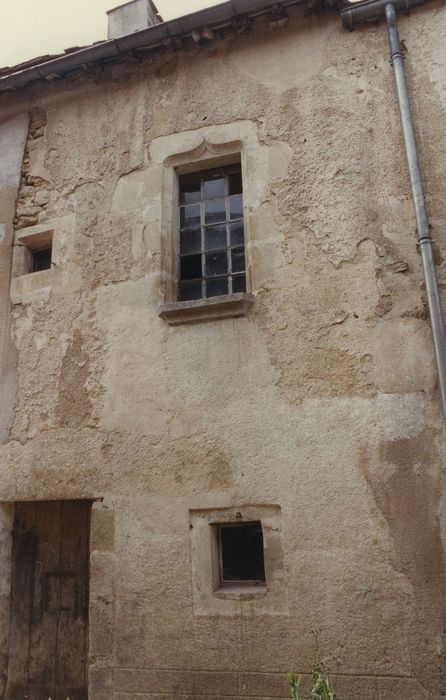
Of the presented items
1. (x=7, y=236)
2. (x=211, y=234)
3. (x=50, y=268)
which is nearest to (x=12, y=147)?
(x=7, y=236)

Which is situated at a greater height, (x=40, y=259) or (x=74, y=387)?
(x=40, y=259)

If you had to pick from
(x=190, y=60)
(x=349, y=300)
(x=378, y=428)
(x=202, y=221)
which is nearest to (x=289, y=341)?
(x=349, y=300)

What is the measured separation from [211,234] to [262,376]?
60.1 inches

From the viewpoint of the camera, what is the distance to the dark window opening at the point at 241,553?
4266mm

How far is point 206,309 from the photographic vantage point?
4691 mm

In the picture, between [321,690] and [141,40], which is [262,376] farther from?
[141,40]

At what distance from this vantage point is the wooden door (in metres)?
4.71

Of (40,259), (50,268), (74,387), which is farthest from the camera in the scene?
(40,259)

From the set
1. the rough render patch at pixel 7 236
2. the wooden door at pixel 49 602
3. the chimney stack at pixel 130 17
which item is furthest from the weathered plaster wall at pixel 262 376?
the chimney stack at pixel 130 17

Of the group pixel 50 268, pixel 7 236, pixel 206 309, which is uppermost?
pixel 7 236

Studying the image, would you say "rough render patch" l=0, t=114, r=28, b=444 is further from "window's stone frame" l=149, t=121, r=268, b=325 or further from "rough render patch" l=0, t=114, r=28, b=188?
"window's stone frame" l=149, t=121, r=268, b=325

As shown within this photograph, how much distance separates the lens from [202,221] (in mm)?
5273

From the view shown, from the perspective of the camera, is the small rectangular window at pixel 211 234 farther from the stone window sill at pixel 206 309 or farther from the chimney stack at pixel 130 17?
the chimney stack at pixel 130 17

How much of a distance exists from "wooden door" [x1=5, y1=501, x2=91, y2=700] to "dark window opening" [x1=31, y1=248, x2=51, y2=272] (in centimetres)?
228
